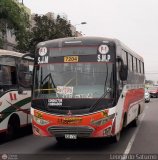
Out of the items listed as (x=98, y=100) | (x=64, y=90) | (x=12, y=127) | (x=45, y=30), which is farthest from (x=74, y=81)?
(x=45, y=30)

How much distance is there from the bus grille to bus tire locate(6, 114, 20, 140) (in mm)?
3027

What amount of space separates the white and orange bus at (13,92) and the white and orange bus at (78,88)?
71.7 inches

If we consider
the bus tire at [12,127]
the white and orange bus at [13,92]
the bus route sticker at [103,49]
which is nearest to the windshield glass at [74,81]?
the bus route sticker at [103,49]

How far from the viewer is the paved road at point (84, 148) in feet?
34.4

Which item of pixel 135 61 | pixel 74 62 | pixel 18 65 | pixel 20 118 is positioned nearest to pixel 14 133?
pixel 20 118

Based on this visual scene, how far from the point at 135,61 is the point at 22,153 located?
22.8 feet

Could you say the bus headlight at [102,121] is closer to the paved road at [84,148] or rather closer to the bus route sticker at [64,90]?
the paved road at [84,148]

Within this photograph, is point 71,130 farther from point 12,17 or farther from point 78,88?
point 12,17

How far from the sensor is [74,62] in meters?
11.5

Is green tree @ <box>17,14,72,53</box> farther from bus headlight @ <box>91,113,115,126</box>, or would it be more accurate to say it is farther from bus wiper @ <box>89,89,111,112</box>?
bus headlight @ <box>91,113,115,126</box>

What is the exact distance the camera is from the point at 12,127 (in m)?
14.0

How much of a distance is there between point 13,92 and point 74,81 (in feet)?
10.5

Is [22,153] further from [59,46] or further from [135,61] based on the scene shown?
[135,61]

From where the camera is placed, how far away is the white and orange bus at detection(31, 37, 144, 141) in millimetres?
10812
